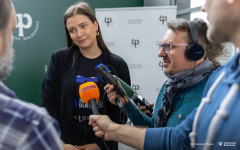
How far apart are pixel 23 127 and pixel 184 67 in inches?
37.9

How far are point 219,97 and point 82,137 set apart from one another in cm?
122

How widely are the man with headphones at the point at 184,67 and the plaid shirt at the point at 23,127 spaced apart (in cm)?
76

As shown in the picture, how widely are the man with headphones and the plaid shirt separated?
76 centimetres

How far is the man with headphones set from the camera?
1188 millimetres

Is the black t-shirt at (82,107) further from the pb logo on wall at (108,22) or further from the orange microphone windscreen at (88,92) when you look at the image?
the pb logo on wall at (108,22)

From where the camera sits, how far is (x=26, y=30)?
3.50 meters

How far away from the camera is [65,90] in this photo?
5.64 ft

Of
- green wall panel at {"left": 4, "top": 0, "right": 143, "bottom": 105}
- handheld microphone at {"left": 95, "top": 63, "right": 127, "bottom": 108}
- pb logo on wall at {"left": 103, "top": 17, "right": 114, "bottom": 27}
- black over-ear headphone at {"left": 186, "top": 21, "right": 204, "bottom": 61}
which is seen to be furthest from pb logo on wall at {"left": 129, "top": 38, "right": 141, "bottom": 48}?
black over-ear headphone at {"left": 186, "top": 21, "right": 204, "bottom": 61}

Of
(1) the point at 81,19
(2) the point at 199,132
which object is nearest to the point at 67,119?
(1) the point at 81,19

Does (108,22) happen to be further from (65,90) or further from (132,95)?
(132,95)

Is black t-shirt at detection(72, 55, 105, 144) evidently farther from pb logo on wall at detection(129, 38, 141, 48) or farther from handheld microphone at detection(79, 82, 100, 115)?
pb logo on wall at detection(129, 38, 141, 48)

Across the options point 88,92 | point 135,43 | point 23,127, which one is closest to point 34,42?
point 135,43

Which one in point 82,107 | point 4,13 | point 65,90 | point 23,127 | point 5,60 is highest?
point 4,13

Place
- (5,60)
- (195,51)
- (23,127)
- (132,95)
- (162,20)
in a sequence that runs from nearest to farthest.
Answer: (23,127)
(5,60)
(195,51)
(132,95)
(162,20)
